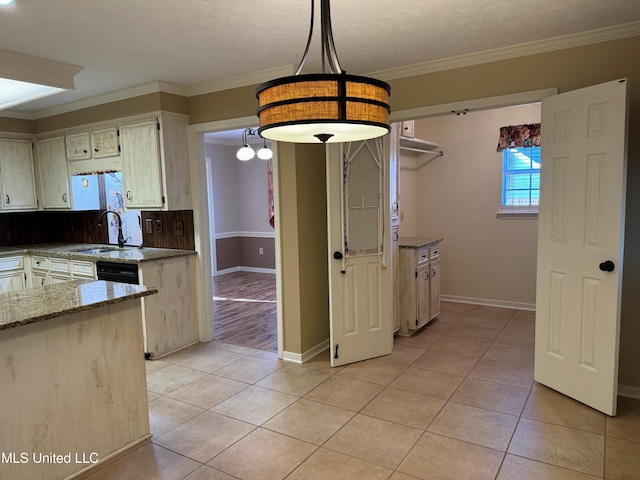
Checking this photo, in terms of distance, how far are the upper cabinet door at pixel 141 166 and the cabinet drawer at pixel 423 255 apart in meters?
2.54

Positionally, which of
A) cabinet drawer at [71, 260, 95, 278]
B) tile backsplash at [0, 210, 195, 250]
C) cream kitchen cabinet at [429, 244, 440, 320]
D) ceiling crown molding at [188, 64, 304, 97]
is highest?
ceiling crown molding at [188, 64, 304, 97]

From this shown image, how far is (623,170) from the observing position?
257 centimetres

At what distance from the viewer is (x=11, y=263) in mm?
4641

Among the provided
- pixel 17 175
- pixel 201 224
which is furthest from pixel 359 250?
pixel 17 175

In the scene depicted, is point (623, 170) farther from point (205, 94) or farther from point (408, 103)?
point (205, 94)

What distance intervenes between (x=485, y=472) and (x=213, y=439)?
1.53 meters

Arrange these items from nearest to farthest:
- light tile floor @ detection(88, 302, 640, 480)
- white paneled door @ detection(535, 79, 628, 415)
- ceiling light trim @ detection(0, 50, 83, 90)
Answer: light tile floor @ detection(88, 302, 640, 480) < white paneled door @ detection(535, 79, 628, 415) < ceiling light trim @ detection(0, 50, 83, 90)

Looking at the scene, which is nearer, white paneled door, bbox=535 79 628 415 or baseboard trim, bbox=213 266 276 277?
white paneled door, bbox=535 79 628 415

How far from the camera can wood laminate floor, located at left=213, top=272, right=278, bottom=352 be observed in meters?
4.45

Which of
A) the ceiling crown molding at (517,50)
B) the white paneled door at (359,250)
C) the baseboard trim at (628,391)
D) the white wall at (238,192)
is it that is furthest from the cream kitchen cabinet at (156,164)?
the baseboard trim at (628,391)

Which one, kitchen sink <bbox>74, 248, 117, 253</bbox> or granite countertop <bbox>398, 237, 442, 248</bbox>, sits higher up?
kitchen sink <bbox>74, 248, 117, 253</bbox>

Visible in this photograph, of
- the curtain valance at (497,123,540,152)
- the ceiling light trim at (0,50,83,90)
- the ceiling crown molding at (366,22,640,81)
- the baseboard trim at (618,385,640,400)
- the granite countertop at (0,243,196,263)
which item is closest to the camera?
the ceiling crown molding at (366,22,640,81)
